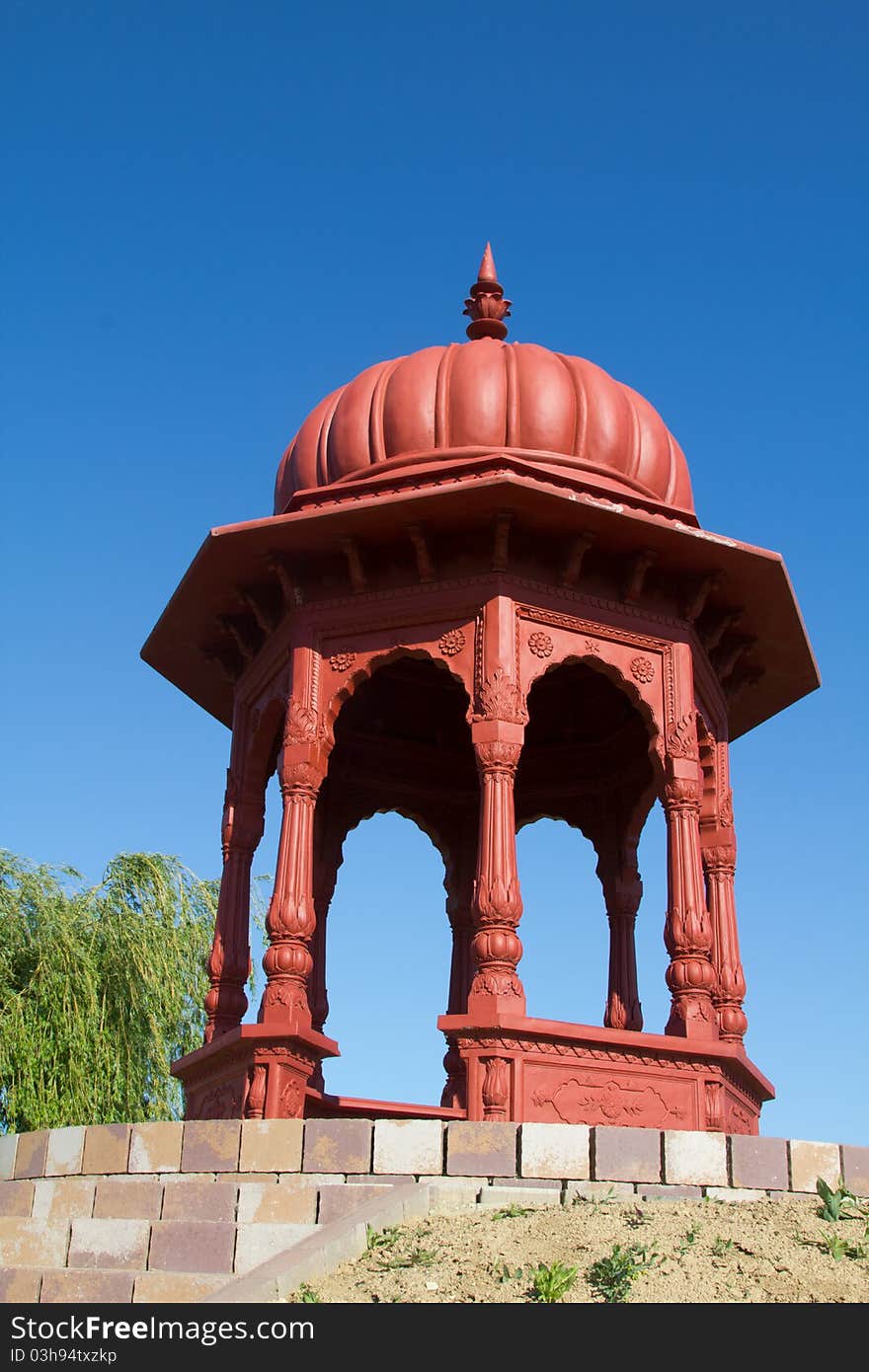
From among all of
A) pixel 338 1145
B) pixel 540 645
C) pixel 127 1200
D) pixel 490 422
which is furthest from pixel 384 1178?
pixel 490 422

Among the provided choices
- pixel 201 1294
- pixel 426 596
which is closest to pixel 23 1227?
pixel 201 1294

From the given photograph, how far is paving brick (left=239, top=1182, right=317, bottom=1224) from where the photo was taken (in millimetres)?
8273

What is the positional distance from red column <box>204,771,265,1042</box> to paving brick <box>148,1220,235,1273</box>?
5.33 meters

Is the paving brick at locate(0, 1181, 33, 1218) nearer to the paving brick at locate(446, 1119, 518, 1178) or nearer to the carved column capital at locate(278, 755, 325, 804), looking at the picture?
the paving brick at locate(446, 1119, 518, 1178)

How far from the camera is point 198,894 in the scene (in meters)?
21.7

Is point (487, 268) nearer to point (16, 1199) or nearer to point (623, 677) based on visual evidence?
point (623, 677)

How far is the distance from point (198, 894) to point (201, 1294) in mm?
14320

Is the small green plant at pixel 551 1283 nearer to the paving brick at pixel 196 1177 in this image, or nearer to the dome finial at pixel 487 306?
the paving brick at pixel 196 1177

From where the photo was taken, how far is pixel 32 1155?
10320 millimetres

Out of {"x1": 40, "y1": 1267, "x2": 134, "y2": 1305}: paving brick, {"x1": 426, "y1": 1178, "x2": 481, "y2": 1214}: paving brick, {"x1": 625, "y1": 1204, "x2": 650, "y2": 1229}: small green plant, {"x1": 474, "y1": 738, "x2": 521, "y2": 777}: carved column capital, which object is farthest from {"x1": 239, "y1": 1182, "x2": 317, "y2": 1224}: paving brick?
{"x1": 474, "y1": 738, "x2": 521, "y2": 777}: carved column capital

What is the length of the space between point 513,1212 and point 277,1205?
1.28 m

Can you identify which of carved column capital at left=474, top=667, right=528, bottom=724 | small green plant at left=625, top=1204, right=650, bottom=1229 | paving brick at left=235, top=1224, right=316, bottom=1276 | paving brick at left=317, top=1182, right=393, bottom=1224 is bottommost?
paving brick at left=235, top=1224, right=316, bottom=1276

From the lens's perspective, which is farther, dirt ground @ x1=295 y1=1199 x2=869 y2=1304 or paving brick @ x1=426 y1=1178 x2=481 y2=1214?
paving brick @ x1=426 y1=1178 x2=481 y2=1214
